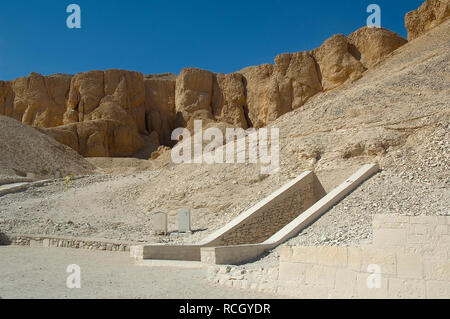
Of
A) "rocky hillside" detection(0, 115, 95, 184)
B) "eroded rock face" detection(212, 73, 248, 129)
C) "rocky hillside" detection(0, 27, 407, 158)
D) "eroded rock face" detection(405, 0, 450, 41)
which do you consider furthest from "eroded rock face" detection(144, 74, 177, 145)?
"eroded rock face" detection(405, 0, 450, 41)

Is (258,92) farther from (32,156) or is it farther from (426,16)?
(32,156)

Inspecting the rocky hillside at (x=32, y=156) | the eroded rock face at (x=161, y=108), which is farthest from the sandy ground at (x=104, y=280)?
the eroded rock face at (x=161, y=108)

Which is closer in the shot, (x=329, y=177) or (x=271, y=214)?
(x=271, y=214)

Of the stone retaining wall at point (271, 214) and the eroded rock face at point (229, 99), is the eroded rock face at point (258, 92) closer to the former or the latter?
the eroded rock face at point (229, 99)

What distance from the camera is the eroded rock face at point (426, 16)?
30219 mm

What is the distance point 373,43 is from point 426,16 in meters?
4.78

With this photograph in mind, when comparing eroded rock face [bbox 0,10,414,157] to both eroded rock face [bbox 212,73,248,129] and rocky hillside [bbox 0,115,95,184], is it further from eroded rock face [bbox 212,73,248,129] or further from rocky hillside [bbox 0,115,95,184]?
rocky hillside [bbox 0,115,95,184]

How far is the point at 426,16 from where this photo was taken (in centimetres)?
3169

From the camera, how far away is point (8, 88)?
5484cm

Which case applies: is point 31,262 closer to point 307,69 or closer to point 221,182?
point 221,182

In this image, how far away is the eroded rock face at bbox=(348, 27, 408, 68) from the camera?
114ft

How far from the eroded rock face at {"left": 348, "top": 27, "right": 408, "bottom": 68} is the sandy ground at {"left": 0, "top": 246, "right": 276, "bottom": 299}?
97.7 ft

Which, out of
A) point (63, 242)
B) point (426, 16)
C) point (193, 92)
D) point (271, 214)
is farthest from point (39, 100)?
point (271, 214)
